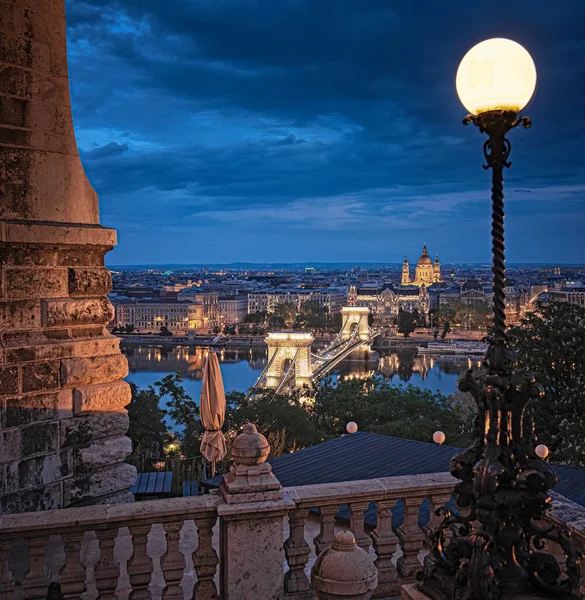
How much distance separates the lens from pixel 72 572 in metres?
3.18

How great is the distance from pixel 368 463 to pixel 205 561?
382cm

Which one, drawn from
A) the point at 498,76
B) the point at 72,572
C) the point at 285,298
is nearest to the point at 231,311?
the point at 285,298

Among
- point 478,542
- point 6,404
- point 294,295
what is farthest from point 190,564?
point 294,295

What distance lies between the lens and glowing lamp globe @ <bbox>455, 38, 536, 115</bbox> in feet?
7.12

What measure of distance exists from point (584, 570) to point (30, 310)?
3.14 metres

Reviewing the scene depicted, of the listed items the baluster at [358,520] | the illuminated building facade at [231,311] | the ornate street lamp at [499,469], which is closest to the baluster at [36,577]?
the baluster at [358,520]

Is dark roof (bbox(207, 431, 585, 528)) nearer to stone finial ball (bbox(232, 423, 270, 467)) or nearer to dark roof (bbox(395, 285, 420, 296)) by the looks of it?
stone finial ball (bbox(232, 423, 270, 467))

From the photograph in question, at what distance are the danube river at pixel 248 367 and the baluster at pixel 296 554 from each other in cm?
4500

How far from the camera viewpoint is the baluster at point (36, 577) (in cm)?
313

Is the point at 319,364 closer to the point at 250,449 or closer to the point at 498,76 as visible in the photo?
the point at 250,449

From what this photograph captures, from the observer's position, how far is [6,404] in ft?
13.1

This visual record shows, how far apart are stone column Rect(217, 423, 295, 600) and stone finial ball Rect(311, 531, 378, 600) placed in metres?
0.60

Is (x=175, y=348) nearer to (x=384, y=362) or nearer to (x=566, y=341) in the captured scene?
(x=384, y=362)

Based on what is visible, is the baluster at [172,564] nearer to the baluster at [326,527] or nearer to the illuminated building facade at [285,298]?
the baluster at [326,527]
